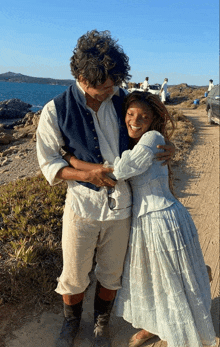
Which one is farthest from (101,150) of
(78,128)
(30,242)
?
(30,242)

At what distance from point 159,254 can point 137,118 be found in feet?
3.13

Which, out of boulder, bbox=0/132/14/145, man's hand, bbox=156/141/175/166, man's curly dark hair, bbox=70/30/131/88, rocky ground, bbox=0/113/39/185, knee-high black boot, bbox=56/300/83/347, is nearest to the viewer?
man's curly dark hair, bbox=70/30/131/88

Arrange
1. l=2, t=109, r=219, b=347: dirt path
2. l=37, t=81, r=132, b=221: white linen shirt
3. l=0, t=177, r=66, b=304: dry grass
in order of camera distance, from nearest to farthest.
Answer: l=37, t=81, r=132, b=221: white linen shirt < l=2, t=109, r=219, b=347: dirt path < l=0, t=177, r=66, b=304: dry grass

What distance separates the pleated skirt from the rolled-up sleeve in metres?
0.68

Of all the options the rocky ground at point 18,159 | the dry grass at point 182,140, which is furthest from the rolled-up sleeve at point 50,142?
the dry grass at point 182,140

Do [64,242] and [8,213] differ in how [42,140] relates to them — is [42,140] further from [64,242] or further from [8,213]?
[8,213]

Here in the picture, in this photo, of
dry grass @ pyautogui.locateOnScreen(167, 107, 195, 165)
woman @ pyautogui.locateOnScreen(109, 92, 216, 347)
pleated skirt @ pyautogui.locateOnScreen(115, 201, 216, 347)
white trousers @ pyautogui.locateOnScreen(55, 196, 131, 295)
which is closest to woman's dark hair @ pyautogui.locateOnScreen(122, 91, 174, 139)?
woman @ pyautogui.locateOnScreen(109, 92, 216, 347)

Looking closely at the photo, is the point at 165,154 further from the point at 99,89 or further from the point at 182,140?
the point at 182,140

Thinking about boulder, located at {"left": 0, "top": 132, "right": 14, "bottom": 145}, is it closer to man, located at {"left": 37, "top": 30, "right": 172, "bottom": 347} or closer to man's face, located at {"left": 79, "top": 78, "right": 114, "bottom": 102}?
man, located at {"left": 37, "top": 30, "right": 172, "bottom": 347}

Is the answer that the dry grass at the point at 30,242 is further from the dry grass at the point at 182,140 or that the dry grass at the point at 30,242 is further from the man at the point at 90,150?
the dry grass at the point at 182,140

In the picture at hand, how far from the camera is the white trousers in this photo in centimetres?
222

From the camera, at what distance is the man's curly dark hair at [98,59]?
1.88 m

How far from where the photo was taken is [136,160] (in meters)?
2.04

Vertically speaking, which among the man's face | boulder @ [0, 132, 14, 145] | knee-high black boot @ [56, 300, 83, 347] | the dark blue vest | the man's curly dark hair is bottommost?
knee-high black boot @ [56, 300, 83, 347]
